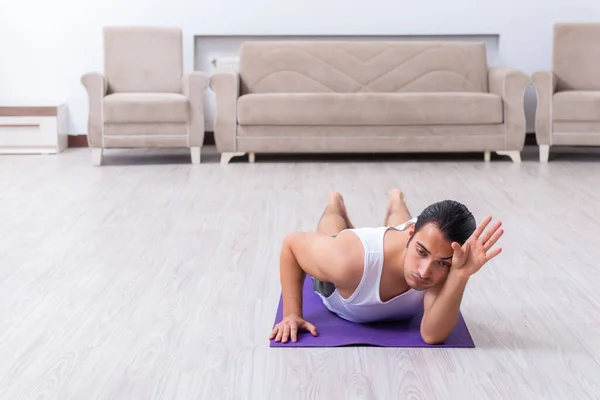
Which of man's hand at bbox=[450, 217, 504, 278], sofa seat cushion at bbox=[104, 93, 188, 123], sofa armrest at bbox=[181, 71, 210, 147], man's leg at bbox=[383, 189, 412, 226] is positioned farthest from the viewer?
sofa armrest at bbox=[181, 71, 210, 147]

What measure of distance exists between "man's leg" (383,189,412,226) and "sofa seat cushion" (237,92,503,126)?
2.83 m

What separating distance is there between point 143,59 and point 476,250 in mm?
4863

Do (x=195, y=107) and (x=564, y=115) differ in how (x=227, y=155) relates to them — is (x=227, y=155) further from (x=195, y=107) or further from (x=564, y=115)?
(x=564, y=115)

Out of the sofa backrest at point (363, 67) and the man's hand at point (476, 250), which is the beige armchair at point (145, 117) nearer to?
the sofa backrest at point (363, 67)

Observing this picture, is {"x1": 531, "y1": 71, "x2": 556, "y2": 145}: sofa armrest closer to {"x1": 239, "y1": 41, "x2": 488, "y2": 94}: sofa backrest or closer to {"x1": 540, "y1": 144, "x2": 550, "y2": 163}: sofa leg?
{"x1": 540, "y1": 144, "x2": 550, "y2": 163}: sofa leg

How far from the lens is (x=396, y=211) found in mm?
3479

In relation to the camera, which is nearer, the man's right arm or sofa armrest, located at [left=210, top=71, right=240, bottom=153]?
the man's right arm

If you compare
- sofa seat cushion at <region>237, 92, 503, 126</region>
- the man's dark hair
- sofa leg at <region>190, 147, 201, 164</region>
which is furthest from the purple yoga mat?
Answer: sofa leg at <region>190, 147, 201, 164</region>

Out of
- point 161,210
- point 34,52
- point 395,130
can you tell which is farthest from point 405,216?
point 34,52

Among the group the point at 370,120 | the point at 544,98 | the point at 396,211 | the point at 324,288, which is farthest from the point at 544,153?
the point at 324,288

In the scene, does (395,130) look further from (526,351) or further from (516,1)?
(526,351)

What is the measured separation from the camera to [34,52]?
7.24 meters

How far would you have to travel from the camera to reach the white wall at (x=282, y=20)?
7152mm

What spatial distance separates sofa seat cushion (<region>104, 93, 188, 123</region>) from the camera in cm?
632
